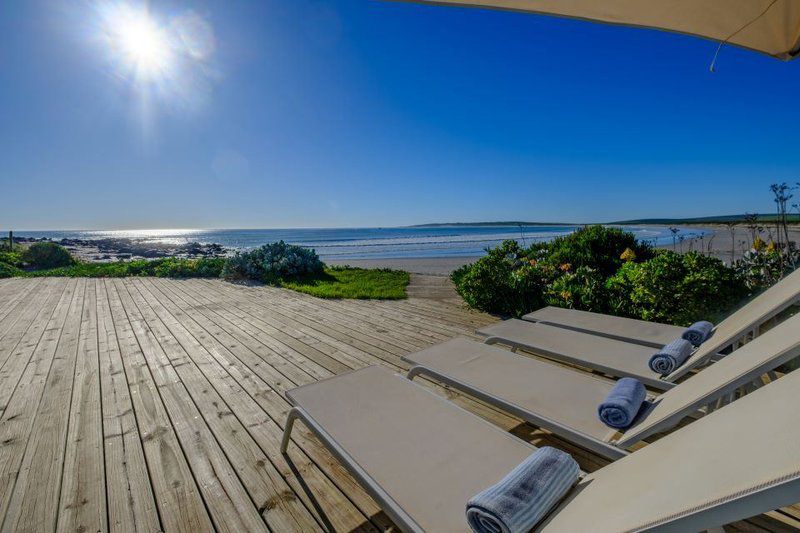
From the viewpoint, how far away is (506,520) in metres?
0.94

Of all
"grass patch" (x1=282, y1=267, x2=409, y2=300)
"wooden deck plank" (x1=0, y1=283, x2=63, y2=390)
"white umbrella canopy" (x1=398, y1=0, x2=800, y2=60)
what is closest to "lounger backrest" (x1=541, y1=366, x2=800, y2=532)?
"white umbrella canopy" (x1=398, y1=0, x2=800, y2=60)

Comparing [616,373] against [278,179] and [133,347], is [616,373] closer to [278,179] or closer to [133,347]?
[133,347]

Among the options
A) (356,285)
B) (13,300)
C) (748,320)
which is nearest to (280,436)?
(748,320)

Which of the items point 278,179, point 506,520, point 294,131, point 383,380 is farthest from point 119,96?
point 278,179

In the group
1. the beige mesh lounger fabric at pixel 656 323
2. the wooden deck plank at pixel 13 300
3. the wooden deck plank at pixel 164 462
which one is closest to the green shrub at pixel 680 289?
the beige mesh lounger fabric at pixel 656 323

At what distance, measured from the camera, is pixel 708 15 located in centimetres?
185

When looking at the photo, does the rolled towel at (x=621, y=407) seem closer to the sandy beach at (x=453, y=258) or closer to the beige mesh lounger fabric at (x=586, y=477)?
the beige mesh lounger fabric at (x=586, y=477)

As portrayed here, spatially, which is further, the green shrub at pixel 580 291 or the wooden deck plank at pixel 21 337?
the green shrub at pixel 580 291

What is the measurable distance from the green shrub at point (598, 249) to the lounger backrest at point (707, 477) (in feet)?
15.7

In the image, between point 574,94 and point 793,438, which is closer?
point 793,438

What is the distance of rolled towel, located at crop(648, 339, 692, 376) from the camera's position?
2.05 meters

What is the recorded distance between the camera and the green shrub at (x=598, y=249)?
18.3ft

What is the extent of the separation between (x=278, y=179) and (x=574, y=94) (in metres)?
19.9

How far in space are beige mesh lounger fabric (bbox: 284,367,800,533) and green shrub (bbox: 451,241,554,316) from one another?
3.48 metres
